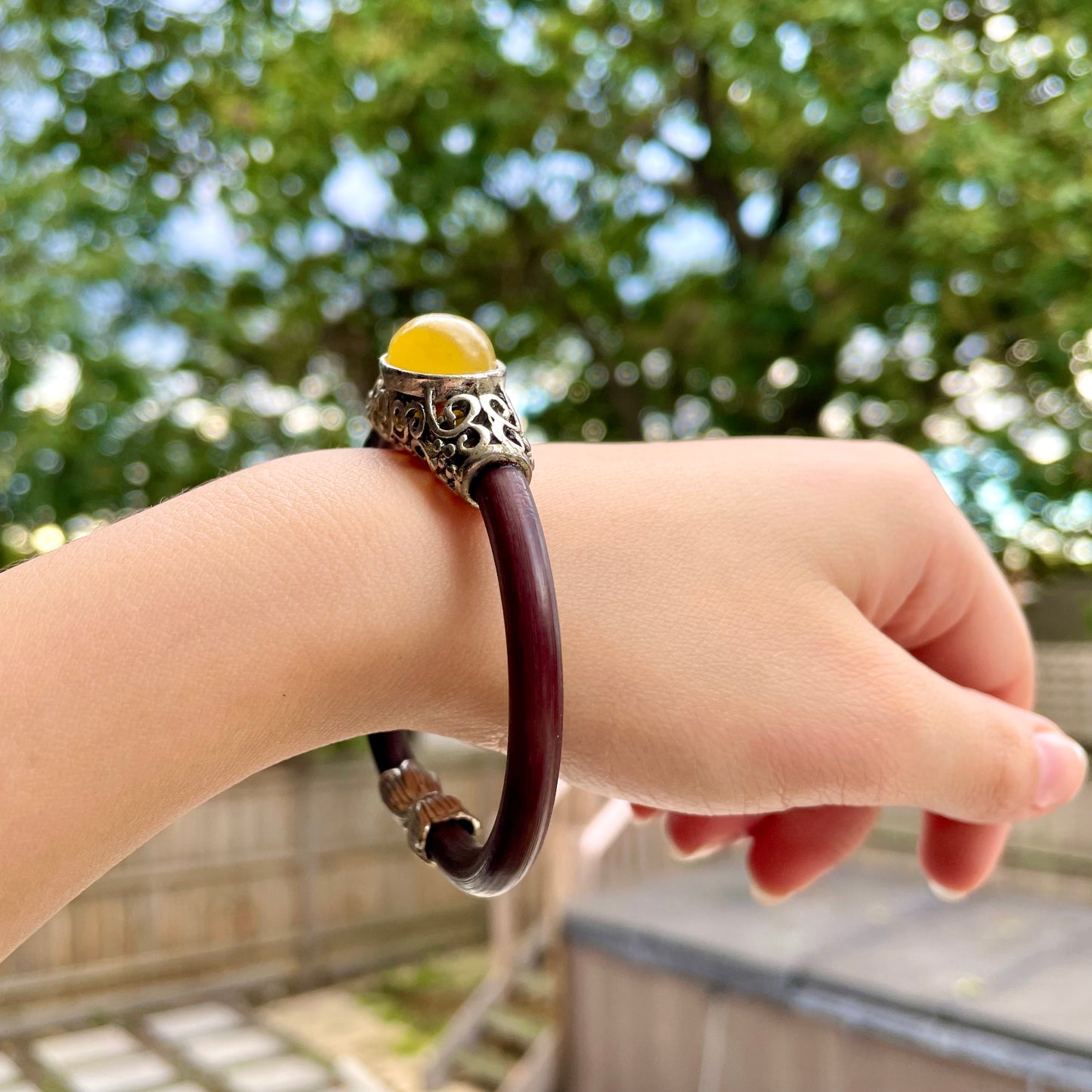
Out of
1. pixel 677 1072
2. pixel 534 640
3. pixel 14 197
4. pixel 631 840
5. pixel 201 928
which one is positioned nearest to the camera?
pixel 534 640

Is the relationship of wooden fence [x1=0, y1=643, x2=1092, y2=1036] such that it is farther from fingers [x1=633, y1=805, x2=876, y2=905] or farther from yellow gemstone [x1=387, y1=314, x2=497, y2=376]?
yellow gemstone [x1=387, y1=314, x2=497, y2=376]

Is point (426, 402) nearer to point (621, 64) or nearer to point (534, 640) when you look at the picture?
point (534, 640)

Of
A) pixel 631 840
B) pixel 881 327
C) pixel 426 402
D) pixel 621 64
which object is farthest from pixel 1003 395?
pixel 426 402

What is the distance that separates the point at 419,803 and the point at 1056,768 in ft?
1.17

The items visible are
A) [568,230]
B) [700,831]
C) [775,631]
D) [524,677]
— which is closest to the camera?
[524,677]

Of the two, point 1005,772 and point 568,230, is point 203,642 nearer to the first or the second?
point 1005,772

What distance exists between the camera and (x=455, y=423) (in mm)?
386

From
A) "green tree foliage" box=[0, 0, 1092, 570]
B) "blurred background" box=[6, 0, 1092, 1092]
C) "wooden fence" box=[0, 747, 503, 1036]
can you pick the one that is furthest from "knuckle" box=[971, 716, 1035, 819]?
"wooden fence" box=[0, 747, 503, 1036]

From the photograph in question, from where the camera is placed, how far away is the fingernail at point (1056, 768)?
1.80 ft

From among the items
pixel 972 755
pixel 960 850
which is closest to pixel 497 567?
pixel 972 755

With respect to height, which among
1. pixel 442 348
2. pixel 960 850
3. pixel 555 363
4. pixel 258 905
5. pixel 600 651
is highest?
pixel 555 363

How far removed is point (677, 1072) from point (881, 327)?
2.95 metres

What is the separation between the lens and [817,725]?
48cm

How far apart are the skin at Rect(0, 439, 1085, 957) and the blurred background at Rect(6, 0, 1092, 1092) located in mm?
2009
